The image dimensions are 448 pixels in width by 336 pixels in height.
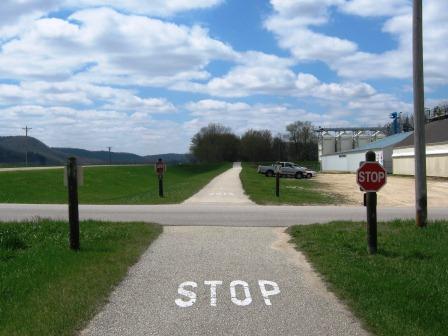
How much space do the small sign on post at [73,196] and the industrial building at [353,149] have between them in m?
57.7

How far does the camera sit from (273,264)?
29.0 ft

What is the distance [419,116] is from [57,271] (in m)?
8.32

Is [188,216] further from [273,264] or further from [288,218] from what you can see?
[273,264]

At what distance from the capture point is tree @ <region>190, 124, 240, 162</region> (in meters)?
156

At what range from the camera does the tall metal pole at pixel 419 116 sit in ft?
39.9

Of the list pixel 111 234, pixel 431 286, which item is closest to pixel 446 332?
pixel 431 286

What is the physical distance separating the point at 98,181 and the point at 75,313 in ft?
163

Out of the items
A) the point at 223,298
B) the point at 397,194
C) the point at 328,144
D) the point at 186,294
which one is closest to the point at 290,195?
the point at 397,194

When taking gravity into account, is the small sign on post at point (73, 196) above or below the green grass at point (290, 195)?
above

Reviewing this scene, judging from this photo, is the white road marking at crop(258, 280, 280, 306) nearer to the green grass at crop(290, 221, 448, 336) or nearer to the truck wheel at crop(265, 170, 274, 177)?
the green grass at crop(290, 221, 448, 336)

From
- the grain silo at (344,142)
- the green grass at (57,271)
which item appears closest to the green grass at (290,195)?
the green grass at (57,271)

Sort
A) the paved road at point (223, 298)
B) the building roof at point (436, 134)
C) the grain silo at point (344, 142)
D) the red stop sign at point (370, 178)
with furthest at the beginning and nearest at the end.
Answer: the grain silo at point (344, 142) < the building roof at point (436, 134) < the red stop sign at point (370, 178) < the paved road at point (223, 298)

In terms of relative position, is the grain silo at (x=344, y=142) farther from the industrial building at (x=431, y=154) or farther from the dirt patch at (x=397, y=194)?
the dirt patch at (x=397, y=194)

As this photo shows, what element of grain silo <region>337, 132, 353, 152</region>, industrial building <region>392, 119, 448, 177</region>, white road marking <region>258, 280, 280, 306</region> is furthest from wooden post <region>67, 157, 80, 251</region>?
grain silo <region>337, 132, 353, 152</region>
